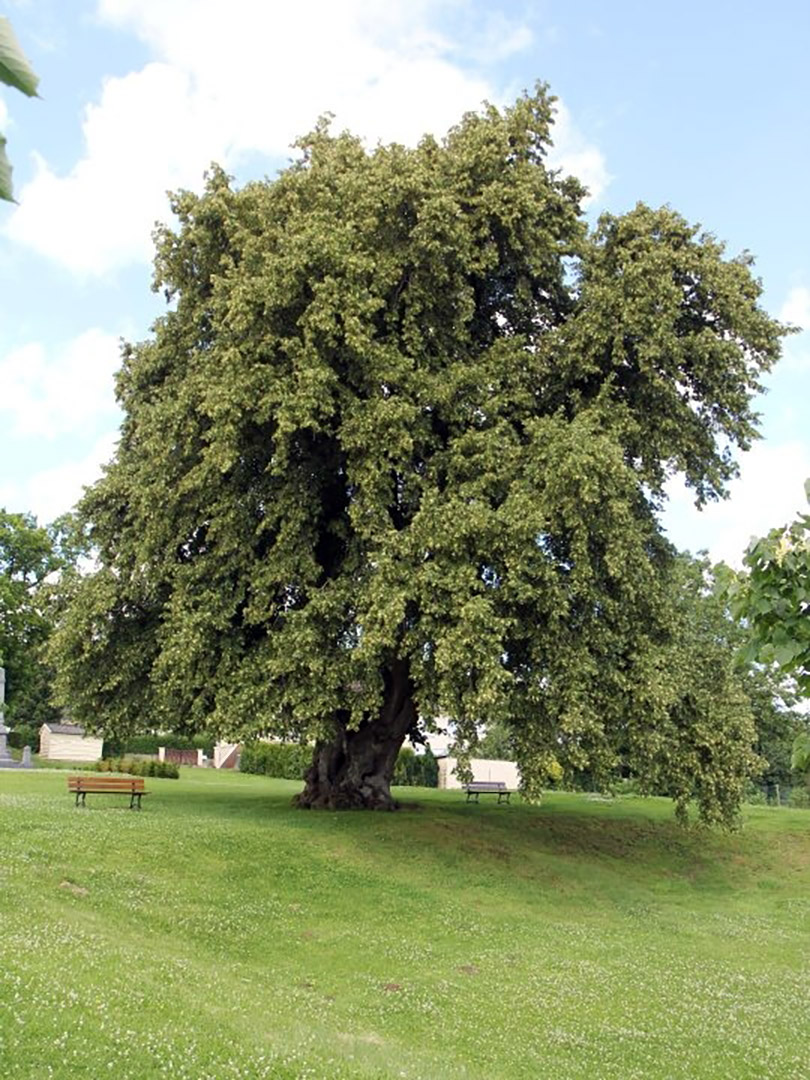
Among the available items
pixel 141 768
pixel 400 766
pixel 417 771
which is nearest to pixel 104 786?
pixel 141 768

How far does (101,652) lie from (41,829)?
579 centimetres

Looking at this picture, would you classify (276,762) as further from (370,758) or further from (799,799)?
(370,758)

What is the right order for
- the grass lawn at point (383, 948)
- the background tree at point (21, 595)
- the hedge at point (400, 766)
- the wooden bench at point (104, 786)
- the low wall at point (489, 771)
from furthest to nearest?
1. the background tree at point (21, 595)
2. the low wall at point (489, 771)
3. the hedge at point (400, 766)
4. the wooden bench at point (104, 786)
5. the grass lawn at point (383, 948)

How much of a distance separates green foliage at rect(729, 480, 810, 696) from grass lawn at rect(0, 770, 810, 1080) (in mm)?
4840

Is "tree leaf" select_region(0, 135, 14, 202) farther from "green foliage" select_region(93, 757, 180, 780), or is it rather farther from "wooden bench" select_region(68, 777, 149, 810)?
"green foliage" select_region(93, 757, 180, 780)

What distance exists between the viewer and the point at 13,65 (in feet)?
4.62

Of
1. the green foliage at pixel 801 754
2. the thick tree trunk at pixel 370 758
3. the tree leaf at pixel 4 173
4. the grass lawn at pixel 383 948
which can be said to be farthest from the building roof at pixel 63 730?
the tree leaf at pixel 4 173

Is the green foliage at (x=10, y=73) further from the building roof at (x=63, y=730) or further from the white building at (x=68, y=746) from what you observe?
the building roof at (x=63, y=730)

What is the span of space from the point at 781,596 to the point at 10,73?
486 centimetres

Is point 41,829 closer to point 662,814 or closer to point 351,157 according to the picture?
point 351,157

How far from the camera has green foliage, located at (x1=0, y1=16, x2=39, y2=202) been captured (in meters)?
1.39

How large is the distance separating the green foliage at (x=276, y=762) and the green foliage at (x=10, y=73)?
4565 cm

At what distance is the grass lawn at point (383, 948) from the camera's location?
7.83 metres

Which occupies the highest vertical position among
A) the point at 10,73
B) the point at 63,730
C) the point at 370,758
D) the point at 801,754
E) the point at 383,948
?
the point at 10,73
